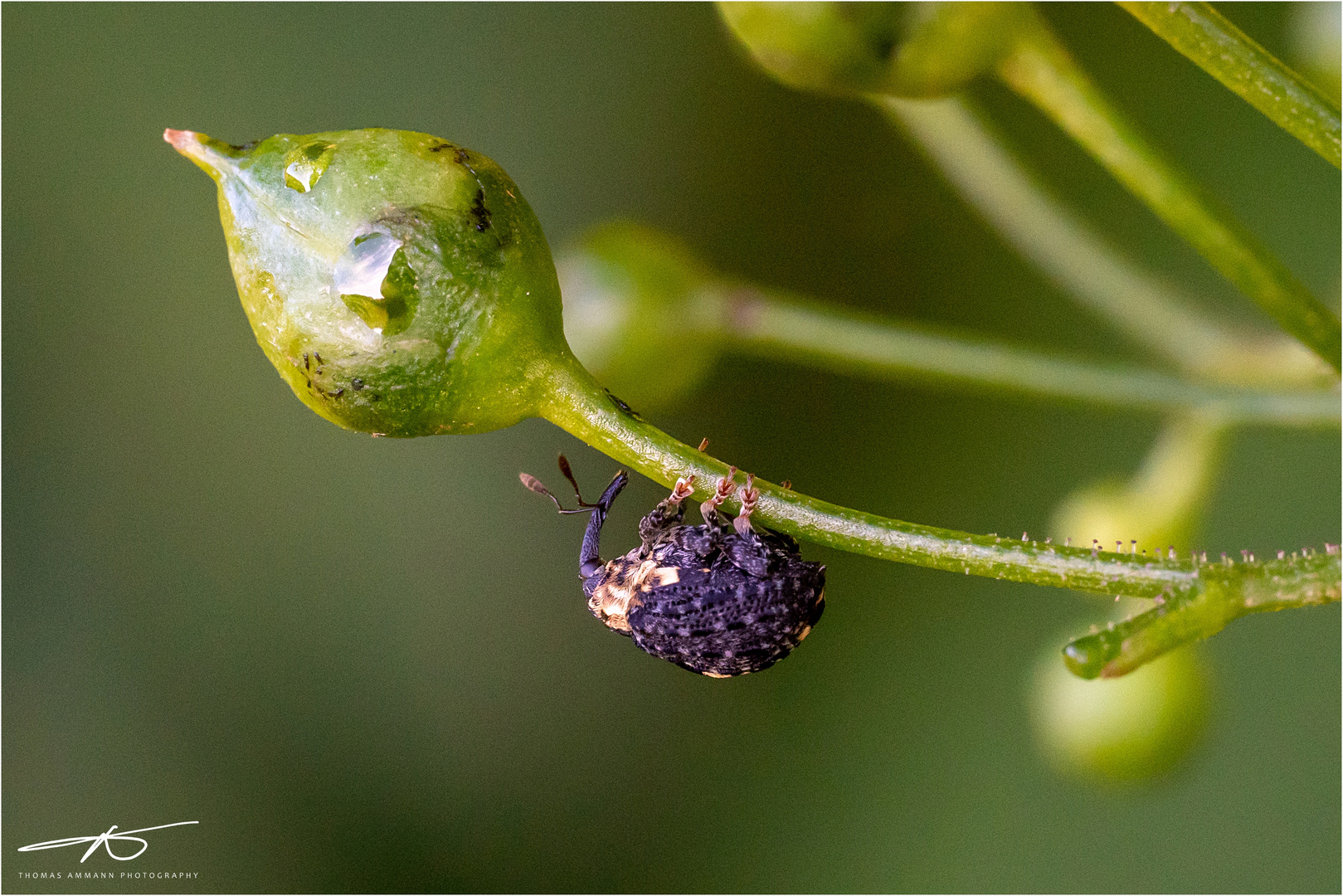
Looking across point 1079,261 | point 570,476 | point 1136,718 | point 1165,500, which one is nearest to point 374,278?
point 570,476

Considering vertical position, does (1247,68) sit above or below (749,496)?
above

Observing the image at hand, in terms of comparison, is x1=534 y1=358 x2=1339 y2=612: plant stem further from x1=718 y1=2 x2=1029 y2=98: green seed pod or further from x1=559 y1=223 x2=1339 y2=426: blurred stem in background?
x1=559 y1=223 x2=1339 y2=426: blurred stem in background

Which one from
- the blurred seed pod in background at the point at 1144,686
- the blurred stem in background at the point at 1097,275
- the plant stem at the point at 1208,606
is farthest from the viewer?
the blurred seed pod in background at the point at 1144,686

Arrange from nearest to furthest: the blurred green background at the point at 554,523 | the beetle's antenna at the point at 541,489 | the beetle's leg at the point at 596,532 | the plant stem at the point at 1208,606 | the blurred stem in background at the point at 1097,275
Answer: the plant stem at the point at 1208,606
the beetle's antenna at the point at 541,489
the beetle's leg at the point at 596,532
the blurred stem in background at the point at 1097,275
the blurred green background at the point at 554,523

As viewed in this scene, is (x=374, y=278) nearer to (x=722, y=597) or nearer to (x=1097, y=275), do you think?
(x=722, y=597)

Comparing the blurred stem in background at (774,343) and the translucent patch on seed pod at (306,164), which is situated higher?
the blurred stem in background at (774,343)

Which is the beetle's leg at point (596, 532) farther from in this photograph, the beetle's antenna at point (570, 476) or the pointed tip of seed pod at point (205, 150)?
the pointed tip of seed pod at point (205, 150)

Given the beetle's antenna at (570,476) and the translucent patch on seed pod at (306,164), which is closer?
the translucent patch on seed pod at (306,164)

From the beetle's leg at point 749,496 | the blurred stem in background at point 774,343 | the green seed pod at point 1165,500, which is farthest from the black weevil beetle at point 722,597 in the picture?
the green seed pod at point 1165,500
